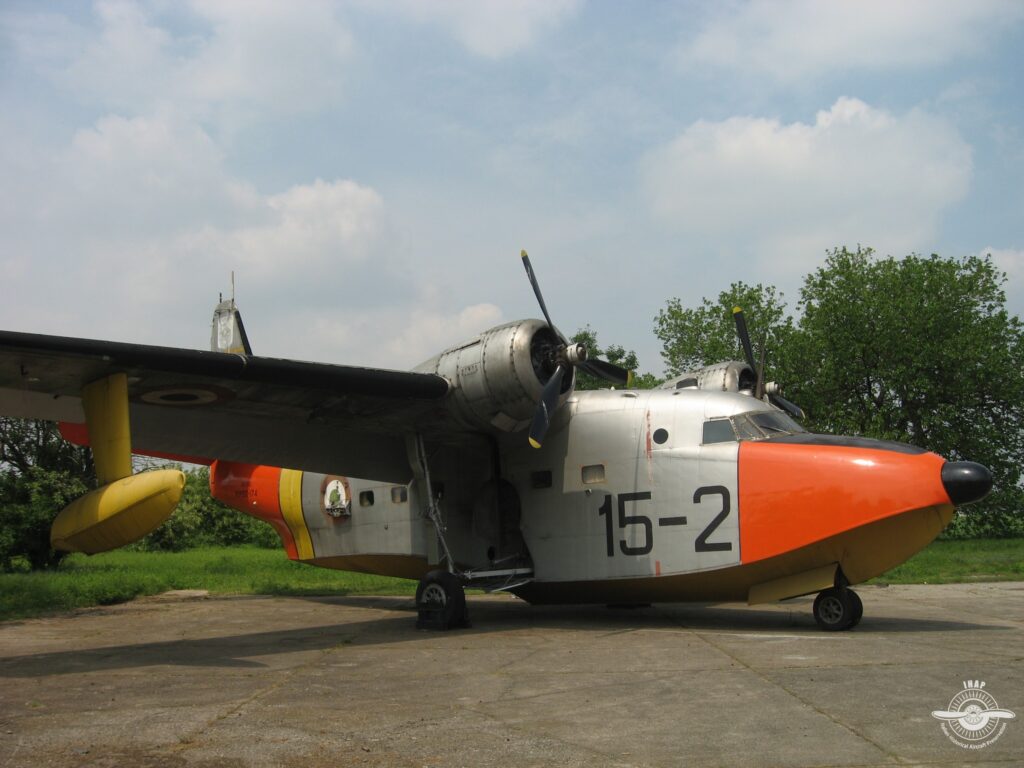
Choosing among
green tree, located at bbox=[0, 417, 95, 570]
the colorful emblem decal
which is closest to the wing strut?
the colorful emblem decal

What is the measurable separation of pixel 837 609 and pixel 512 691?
17.6 feet

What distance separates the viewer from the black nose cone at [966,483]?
9633mm

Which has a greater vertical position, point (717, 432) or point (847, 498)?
point (717, 432)

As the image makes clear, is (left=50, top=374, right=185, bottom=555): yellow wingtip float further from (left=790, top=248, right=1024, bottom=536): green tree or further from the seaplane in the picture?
(left=790, top=248, right=1024, bottom=536): green tree

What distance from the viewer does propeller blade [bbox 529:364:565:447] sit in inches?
447

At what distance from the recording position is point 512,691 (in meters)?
7.04

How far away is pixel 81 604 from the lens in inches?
625

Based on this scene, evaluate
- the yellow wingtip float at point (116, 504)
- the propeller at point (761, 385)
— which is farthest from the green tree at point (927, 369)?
the yellow wingtip float at point (116, 504)

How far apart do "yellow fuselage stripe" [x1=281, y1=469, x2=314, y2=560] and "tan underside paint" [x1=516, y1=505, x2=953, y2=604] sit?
222 inches

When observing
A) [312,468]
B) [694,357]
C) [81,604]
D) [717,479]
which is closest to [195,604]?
[81,604]

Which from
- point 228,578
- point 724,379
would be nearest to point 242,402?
point 724,379

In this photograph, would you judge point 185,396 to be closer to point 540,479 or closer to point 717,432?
point 540,479

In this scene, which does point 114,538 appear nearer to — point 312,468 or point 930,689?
point 312,468

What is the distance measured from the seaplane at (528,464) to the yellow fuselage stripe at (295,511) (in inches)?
69.1
